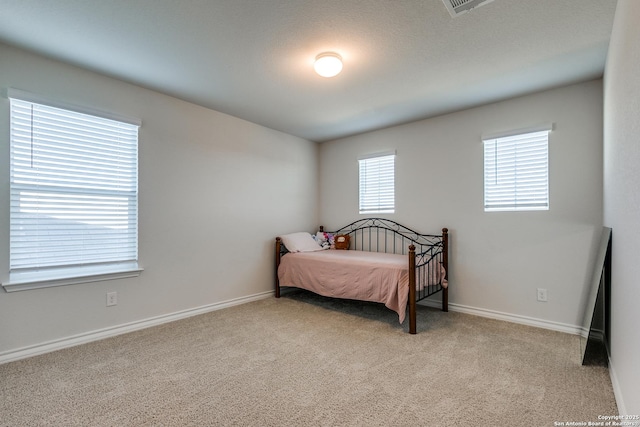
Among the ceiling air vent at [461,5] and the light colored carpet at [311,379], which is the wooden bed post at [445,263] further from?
the ceiling air vent at [461,5]

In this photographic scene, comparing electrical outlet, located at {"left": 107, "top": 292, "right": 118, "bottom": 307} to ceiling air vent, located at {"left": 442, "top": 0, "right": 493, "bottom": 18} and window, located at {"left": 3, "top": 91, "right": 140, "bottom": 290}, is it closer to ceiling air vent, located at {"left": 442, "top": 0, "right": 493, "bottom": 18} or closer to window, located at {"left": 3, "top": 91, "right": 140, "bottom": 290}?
window, located at {"left": 3, "top": 91, "right": 140, "bottom": 290}

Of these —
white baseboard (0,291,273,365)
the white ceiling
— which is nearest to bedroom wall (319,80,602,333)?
the white ceiling

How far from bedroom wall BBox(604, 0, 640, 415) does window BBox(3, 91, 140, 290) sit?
3441 millimetres

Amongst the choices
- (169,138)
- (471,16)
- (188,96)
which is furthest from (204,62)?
(471,16)

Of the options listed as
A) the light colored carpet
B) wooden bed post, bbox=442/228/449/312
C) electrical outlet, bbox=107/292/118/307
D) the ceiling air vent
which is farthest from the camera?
wooden bed post, bbox=442/228/449/312

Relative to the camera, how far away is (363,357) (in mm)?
2336

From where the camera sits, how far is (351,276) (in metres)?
3.25

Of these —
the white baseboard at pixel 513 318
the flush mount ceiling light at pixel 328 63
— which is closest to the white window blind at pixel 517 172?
the white baseboard at pixel 513 318

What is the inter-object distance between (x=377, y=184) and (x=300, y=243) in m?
1.32

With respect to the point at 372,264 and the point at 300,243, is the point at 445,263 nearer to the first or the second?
the point at 372,264

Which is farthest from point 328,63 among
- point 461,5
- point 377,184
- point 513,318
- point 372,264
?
point 513,318

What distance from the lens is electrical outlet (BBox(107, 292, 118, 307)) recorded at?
8.95 ft

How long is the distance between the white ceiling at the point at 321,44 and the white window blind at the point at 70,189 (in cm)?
50

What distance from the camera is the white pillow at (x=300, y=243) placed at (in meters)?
4.10
